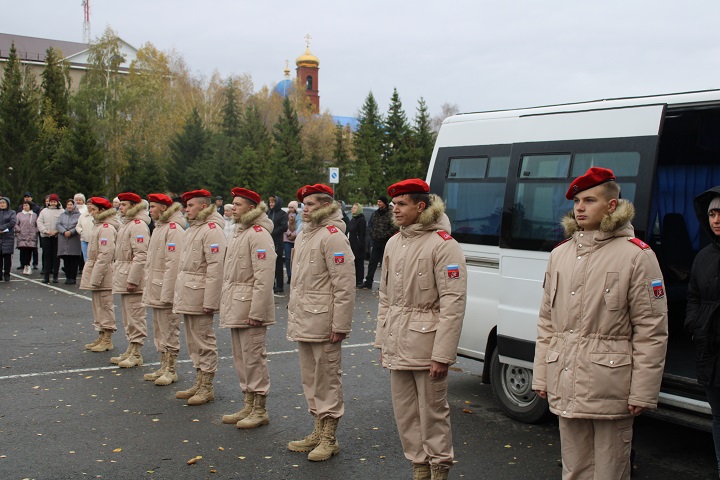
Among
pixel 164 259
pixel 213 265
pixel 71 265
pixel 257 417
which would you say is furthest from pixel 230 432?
pixel 71 265

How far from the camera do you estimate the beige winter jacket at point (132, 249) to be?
9.53 metres

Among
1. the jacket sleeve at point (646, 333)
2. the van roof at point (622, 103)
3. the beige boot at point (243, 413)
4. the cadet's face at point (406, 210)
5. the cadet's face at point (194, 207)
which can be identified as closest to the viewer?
the jacket sleeve at point (646, 333)

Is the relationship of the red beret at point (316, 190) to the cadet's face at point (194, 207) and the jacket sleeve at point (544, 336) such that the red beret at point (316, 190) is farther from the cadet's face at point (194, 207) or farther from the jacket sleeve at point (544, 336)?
the jacket sleeve at point (544, 336)

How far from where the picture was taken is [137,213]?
9992 millimetres

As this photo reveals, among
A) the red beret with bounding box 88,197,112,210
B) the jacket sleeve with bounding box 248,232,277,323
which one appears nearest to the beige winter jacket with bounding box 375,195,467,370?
the jacket sleeve with bounding box 248,232,277,323

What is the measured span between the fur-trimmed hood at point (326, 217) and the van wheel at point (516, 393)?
2.05 m

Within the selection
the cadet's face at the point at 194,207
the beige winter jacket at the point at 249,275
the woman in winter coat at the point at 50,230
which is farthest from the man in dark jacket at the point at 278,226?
the beige winter jacket at the point at 249,275

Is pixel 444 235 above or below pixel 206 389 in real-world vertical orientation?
above

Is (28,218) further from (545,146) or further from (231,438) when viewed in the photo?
(545,146)

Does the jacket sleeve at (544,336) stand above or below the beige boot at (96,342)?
above

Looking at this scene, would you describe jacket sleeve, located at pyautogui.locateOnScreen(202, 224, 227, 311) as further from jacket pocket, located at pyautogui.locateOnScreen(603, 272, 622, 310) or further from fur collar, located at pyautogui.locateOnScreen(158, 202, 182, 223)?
jacket pocket, located at pyautogui.locateOnScreen(603, 272, 622, 310)

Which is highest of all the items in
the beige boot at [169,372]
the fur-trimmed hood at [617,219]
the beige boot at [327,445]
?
the fur-trimmed hood at [617,219]

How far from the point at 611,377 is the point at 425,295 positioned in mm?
1442

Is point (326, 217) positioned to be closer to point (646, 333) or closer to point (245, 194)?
point (245, 194)
